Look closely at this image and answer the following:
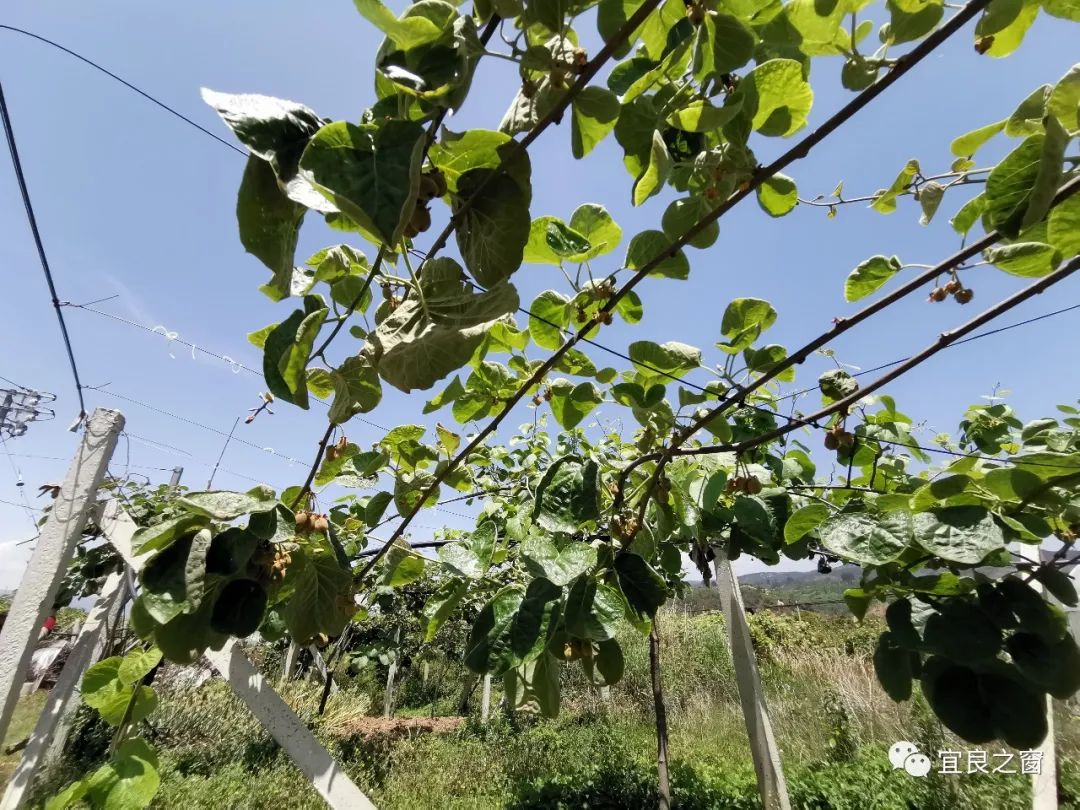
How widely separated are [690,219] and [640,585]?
0.60 m

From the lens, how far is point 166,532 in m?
0.56

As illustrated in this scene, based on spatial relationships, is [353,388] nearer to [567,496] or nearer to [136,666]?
[567,496]

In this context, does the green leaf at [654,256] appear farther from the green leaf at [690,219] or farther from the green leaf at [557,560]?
the green leaf at [557,560]

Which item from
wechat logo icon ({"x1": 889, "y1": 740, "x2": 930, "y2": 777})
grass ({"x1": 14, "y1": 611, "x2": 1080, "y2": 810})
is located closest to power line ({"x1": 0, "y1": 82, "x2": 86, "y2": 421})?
grass ({"x1": 14, "y1": 611, "x2": 1080, "y2": 810})

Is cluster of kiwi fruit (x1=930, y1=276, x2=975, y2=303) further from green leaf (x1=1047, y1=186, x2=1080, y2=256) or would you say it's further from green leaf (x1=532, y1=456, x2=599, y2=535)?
green leaf (x1=532, y1=456, x2=599, y2=535)

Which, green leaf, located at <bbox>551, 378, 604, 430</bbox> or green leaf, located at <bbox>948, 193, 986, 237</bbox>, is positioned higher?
green leaf, located at <bbox>948, 193, 986, 237</bbox>

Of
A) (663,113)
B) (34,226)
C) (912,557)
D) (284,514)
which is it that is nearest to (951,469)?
(912,557)

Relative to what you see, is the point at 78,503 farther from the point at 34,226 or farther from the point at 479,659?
the point at 479,659

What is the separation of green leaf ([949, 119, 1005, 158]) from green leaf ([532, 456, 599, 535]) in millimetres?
707

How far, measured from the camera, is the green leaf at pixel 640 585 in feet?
2.84

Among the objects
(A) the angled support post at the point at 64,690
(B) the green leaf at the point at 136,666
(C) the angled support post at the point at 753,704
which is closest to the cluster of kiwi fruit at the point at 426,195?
(B) the green leaf at the point at 136,666

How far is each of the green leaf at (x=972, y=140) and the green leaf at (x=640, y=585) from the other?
0.78m

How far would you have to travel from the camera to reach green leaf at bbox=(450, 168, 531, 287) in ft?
1.46

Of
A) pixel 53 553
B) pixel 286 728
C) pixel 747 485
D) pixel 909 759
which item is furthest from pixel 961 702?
pixel 909 759
